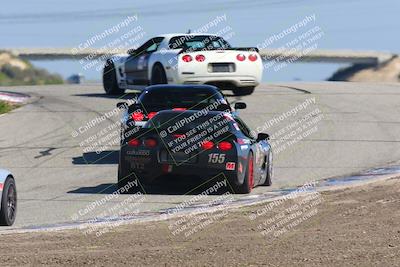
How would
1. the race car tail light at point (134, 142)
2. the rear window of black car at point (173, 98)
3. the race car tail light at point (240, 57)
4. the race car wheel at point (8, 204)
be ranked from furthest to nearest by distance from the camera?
the race car tail light at point (240, 57) → the rear window of black car at point (173, 98) → the race car tail light at point (134, 142) → the race car wheel at point (8, 204)

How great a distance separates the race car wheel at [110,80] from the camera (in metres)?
26.3

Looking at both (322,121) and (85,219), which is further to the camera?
(322,121)

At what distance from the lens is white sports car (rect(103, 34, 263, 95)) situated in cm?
2333

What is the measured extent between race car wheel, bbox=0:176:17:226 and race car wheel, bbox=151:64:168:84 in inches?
497

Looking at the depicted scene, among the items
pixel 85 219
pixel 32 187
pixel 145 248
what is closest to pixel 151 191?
pixel 32 187

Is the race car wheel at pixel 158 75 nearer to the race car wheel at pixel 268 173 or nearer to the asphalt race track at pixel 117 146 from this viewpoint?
the asphalt race track at pixel 117 146

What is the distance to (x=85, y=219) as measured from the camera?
37.4 ft

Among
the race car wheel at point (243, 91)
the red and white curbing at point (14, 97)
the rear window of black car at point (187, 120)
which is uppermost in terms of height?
the rear window of black car at point (187, 120)

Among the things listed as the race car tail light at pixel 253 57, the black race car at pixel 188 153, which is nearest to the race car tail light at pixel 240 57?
the race car tail light at pixel 253 57

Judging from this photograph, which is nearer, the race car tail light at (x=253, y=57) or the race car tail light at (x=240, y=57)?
the race car tail light at (x=240, y=57)

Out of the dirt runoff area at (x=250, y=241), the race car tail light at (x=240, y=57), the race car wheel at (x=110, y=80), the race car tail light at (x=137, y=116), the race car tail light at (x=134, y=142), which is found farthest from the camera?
the race car wheel at (x=110, y=80)

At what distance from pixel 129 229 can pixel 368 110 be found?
48.8 ft

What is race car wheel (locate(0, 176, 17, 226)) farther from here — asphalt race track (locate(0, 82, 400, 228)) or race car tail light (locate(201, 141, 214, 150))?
race car tail light (locate(201, 141, 214, 150))

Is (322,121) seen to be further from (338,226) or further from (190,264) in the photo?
(190,264)
